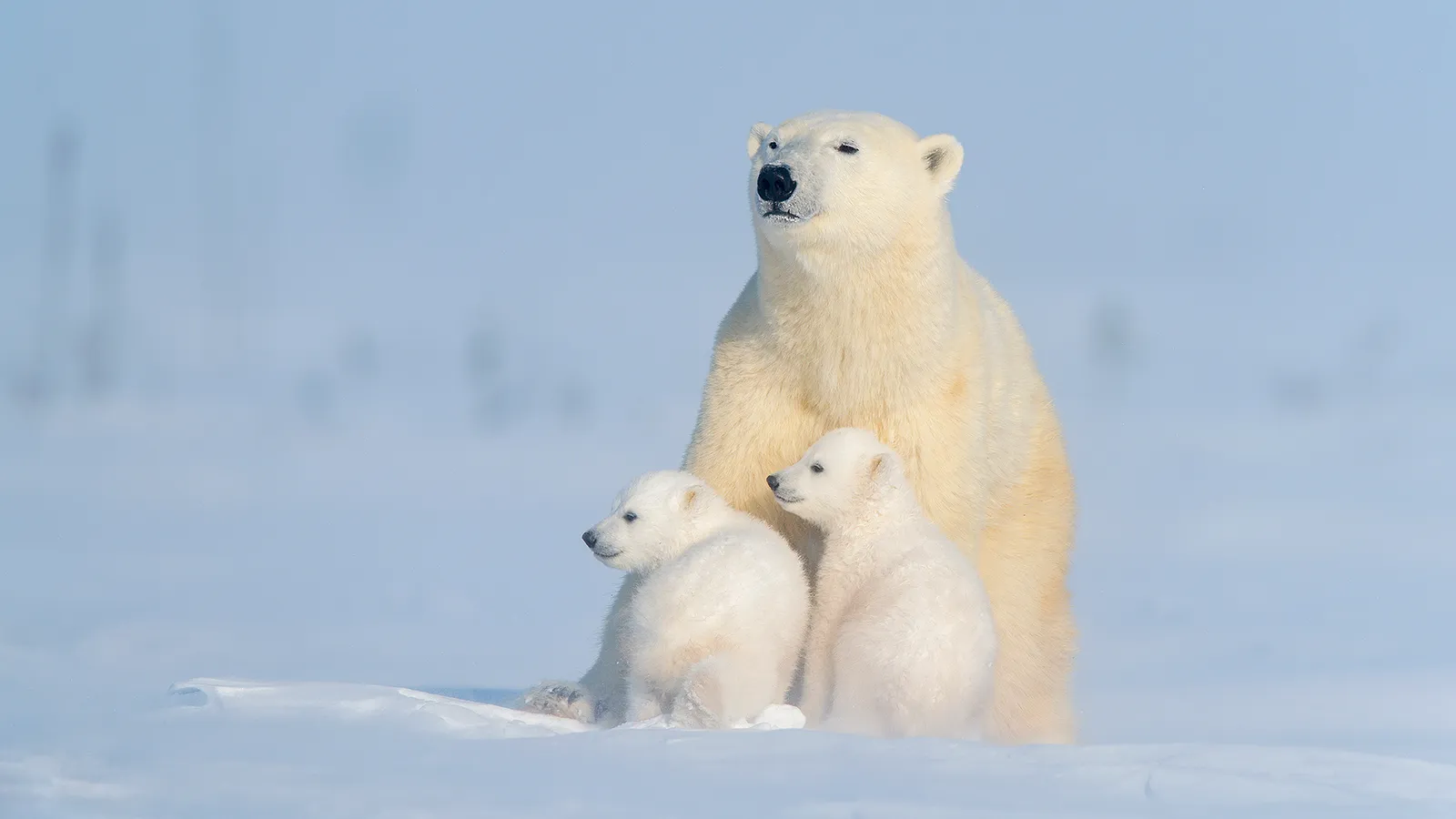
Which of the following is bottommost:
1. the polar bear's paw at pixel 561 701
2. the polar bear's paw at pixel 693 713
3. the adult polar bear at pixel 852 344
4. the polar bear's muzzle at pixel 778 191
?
the polar bear's paw at pixel 561 701

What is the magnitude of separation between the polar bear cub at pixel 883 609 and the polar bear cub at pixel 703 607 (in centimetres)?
16

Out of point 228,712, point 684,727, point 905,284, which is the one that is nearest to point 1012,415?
point 905,284

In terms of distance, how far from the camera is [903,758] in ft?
17.9

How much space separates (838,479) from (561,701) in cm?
145

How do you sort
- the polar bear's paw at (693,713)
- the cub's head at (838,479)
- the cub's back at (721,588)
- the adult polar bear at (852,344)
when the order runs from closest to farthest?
the polar bear's paw at (693,713)
the cub's back at (721,588)
the cub's head at (838,479)
the adult polar bear at (852,344)

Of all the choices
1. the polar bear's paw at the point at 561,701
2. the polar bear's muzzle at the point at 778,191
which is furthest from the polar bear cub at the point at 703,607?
the polar bear's muzzle at the point at 778,191

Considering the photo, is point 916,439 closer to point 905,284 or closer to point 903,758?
point 905,284

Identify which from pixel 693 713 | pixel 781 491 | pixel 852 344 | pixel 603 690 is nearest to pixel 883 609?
pixel 781 491

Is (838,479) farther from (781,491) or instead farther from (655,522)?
(655,522)

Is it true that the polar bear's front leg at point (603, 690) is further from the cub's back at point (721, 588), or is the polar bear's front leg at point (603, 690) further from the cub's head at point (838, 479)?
the cub's head at point (838, 479)

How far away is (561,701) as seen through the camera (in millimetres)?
7082

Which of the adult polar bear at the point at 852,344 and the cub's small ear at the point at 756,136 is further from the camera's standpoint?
the cub's small ear at the point at 756,136

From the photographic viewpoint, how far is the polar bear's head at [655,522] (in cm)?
679

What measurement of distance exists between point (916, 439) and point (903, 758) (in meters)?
1.90
